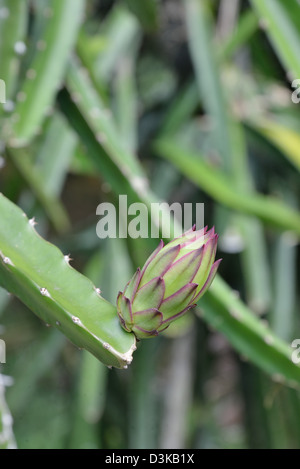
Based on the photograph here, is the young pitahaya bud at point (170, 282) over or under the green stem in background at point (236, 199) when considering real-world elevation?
under

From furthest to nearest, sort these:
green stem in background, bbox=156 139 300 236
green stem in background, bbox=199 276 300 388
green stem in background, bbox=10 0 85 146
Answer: green stem in background, bbox=156 139 300 236
green stem in background, bbox=10 0 85 146
green stem in background, bbox=199 276 300 388

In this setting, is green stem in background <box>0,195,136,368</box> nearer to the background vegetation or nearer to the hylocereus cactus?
the hylocereus cactus

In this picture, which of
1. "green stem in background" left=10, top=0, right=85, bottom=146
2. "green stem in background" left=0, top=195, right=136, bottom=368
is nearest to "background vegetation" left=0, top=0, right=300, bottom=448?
"green stem in background" left=10, top=0, right=85, bottom=146

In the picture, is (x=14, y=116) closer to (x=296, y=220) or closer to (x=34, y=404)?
(x=296, y=220)

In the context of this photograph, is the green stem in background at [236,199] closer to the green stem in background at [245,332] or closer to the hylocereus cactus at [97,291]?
the green stem in background at [245,332]

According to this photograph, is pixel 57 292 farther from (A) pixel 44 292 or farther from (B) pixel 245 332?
(B) pixel 245 332

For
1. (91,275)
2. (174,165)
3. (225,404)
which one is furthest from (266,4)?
(225,404)

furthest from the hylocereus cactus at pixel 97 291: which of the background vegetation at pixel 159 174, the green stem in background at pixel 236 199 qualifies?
the green stem in background at pixel 236 199

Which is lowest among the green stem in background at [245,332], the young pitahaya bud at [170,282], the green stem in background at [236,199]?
the young pitahaya bud at [170,282]
